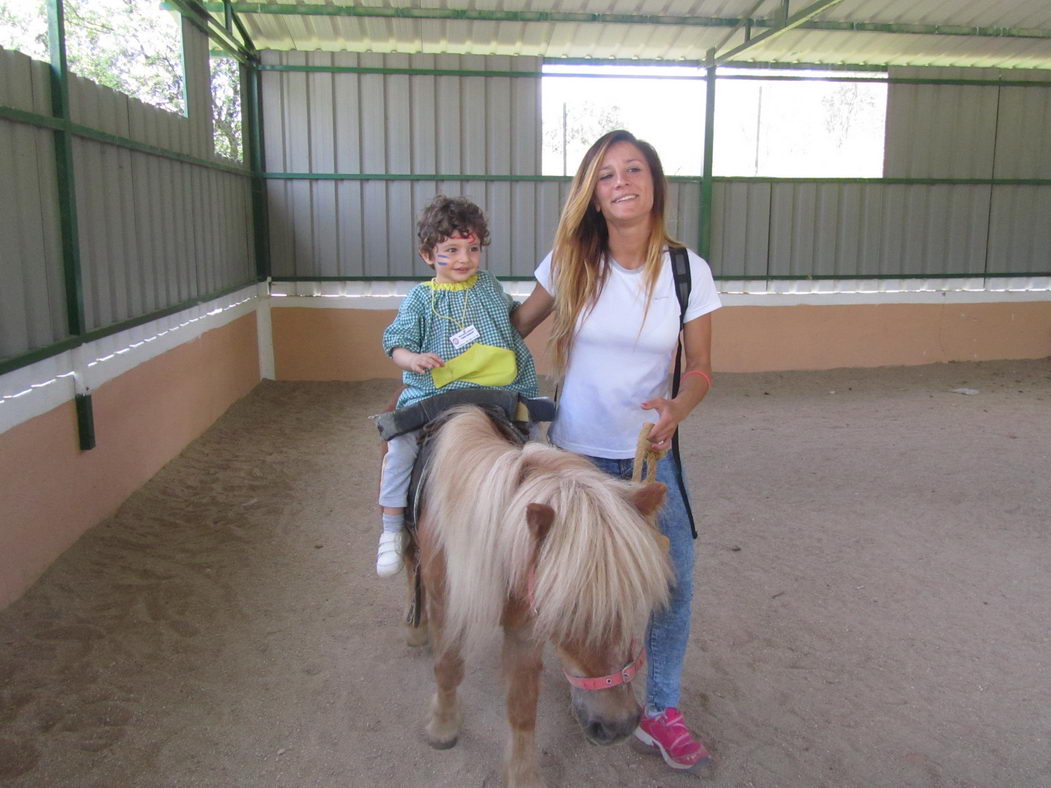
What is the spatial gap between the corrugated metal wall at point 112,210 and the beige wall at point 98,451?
0.33 m

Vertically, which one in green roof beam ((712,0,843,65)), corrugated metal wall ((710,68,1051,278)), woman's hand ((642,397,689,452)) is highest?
green roof beam ((712,0,843,65))

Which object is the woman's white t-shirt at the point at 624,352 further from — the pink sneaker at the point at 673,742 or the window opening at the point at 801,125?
the window opening at the point at 801,125

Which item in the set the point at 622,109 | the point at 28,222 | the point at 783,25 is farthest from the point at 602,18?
the point at 28,222

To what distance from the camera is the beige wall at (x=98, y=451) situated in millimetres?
2926

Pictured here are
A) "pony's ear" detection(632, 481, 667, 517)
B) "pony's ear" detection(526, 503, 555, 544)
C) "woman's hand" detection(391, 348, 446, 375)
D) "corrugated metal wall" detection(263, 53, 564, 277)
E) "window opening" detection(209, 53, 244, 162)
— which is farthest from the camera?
"corrugated metal wall" detection(263, 53, 564, 277)

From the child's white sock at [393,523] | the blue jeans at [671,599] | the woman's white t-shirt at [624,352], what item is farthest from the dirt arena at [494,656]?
the woman's white t-shirt at [624,352]

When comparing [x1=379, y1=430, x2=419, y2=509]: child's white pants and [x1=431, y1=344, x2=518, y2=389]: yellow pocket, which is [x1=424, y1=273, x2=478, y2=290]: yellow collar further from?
[x1=379, y1=430, x2=419, y2=509]: child's white pants

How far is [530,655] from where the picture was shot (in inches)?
71.7

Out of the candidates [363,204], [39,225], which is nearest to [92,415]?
[39,225]

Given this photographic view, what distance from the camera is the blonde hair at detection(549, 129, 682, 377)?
73.8 inches

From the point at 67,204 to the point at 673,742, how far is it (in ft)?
10.7

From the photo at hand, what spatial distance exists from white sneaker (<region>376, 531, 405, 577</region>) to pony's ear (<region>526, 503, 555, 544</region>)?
3.10 ft

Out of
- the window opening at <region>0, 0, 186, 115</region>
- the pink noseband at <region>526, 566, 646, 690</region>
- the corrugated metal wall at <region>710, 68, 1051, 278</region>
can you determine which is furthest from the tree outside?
the corrugated metal wall at <region>710, 68, 1051, 278</region>

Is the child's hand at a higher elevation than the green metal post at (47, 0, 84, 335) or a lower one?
lower
